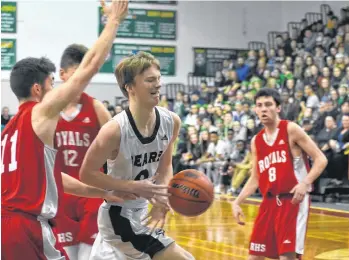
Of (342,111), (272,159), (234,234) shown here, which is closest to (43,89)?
(272,159)

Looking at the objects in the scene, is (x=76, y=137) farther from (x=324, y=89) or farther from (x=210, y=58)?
(x=210, y=58)

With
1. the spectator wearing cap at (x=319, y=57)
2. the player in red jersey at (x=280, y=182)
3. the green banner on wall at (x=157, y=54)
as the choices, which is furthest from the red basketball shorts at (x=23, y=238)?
the green banner on wall at (x=157, y=54)

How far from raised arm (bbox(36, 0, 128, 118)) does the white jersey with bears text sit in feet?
2.19

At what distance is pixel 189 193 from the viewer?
4387 mm

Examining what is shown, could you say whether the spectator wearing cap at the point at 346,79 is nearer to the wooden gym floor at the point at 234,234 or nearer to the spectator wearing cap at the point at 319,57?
the spectator wearing cap at the point at 319,57

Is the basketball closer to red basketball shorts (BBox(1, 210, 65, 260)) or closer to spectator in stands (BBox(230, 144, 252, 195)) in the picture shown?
red basketball shorts (BBox(1, 210, 65, 260))

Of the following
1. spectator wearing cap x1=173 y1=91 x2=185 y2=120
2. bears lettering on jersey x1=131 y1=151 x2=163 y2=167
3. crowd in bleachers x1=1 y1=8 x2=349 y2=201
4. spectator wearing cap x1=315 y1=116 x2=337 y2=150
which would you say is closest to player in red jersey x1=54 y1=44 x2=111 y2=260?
bears lettering on jersey x1=131 y1=151 x2=163 y2=167

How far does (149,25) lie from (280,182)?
829 inches

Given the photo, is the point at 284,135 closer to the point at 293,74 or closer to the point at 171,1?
the point at 293,74

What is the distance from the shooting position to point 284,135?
6.11 meters

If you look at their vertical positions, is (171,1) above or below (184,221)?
above

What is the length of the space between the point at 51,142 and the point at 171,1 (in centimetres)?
2329

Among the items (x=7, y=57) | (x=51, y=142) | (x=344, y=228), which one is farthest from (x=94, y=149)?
(x=7, y=57)

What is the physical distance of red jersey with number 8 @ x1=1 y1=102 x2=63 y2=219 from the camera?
3777 millimetres
